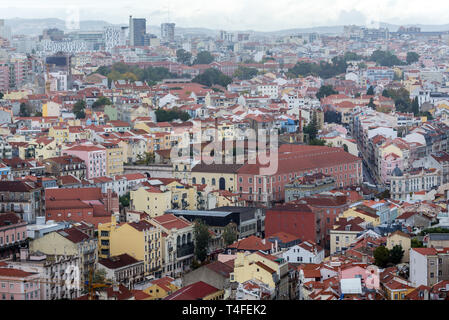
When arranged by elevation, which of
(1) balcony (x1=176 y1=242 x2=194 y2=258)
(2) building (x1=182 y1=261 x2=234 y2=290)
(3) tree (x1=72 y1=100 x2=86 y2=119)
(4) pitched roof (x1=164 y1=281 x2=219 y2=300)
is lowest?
(1) balcony (x1=176 y1=242 x2=194 y2=258)

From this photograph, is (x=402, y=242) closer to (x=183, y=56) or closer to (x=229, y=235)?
(x=229, y=235)

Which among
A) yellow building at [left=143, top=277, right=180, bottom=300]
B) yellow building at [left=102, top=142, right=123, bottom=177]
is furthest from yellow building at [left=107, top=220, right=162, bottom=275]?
yellow building at [left=102, top=142, right=123, bottom=177]

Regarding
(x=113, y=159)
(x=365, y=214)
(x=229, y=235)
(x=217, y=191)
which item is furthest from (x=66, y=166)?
(x=365, y=214)

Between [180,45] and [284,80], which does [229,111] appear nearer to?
[284,80]

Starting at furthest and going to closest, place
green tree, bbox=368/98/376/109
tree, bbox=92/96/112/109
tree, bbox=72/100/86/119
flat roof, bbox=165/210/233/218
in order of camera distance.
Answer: green tree, bbox=368/98/376/109
tree, bbox=92/96/112/109
tree, bbox=72/100/86/119
flat roof, bbox=165/210/233/218

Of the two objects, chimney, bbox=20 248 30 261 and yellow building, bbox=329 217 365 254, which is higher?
chimney, bbox=20 248 30 261

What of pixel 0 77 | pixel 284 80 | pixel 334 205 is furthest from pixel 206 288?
pixel 284 80

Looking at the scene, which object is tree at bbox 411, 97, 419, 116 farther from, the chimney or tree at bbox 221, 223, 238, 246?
the chimney
